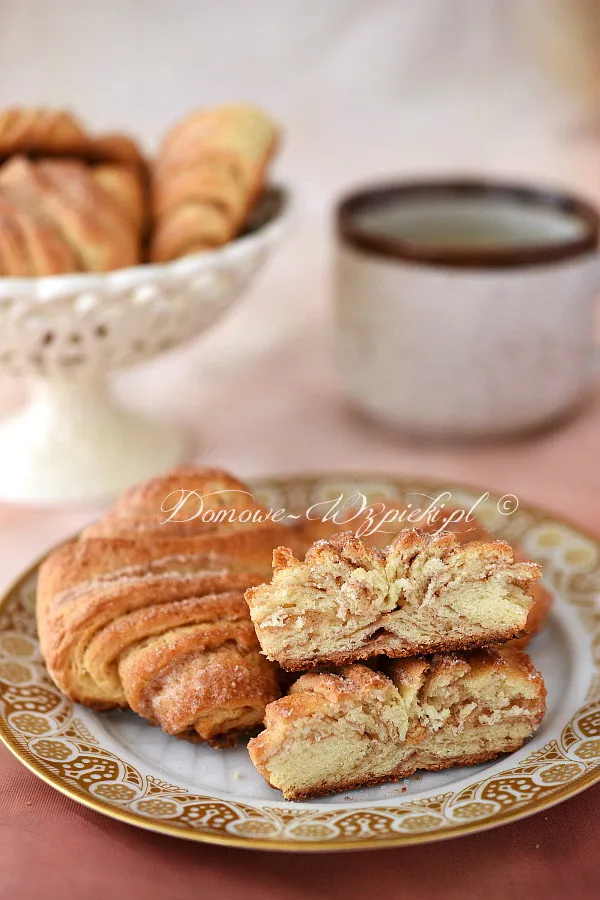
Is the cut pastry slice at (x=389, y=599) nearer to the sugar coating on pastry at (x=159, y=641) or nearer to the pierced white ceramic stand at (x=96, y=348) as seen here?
the sugar coating on pastry at (x=159, y=641)

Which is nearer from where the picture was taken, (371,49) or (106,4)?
(106,4)

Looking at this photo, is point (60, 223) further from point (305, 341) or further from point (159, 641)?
point (305, 341)

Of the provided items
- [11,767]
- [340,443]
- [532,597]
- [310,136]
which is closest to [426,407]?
[340,443]

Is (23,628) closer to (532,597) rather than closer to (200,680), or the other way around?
(200,680)

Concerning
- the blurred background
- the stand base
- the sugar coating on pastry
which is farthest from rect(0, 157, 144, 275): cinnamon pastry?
the blurred background

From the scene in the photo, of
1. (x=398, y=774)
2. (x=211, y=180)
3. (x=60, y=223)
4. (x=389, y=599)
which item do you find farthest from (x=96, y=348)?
(x=398, y=774)

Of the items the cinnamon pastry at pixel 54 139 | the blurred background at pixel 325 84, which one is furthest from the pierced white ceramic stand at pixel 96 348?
the blurred background at pixel 325 84

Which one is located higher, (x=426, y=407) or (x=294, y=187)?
(x=294, y=187)
